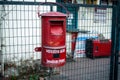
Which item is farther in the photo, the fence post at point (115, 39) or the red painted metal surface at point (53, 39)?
the fence post at point (115, 39)

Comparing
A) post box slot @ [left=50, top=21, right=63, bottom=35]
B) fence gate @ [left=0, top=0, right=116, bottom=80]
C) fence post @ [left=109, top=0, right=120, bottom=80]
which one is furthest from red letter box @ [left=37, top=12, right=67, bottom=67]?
fence gate @ [left=0, top=0, right=116, bottom=80]

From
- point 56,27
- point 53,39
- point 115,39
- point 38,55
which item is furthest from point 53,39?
point 38,55

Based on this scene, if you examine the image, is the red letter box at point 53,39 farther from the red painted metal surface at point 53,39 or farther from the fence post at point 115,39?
the fence post at point 115,39

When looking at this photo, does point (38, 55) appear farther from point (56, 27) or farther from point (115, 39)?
point (56, 27)

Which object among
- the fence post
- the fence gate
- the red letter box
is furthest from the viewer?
the fence gate

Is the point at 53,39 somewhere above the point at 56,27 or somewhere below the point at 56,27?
below

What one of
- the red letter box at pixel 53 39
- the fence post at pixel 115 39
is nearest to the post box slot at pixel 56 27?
the red letter box at pixel 53 39

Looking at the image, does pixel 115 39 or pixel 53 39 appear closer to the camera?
pixel 53 39

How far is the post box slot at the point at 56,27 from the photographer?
15.7ft

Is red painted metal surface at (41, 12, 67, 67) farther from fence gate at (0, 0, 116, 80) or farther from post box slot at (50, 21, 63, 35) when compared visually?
fence gate at (0, 0, 116, 80)

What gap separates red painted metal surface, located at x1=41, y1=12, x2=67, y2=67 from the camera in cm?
473

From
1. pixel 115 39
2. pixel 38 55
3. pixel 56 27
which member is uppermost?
pixel 56 27

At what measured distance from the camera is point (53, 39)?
15.5 feet

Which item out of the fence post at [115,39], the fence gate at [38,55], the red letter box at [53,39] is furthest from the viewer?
the fence gate at [38,55]
